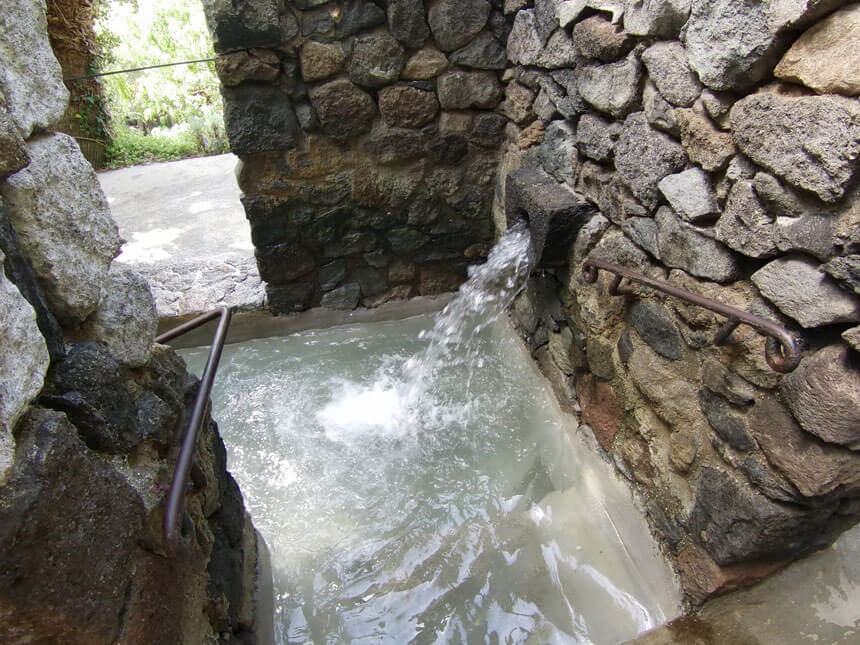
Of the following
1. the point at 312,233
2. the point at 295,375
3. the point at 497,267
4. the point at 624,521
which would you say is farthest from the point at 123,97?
the point at 624,521

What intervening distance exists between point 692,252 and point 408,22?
63.8 inches

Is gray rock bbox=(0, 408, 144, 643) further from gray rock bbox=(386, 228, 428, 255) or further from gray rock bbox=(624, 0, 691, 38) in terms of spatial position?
gray rock bbox=(386, 228, 428, 255)

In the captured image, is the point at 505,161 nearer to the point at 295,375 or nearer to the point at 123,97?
the point at 295,375

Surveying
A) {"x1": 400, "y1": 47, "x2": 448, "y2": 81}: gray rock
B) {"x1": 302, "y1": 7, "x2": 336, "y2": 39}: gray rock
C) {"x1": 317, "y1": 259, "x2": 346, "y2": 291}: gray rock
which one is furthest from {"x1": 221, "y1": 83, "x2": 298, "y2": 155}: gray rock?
{"x1": 317, "y1": 259, "x2": 346, "y2": 291}: gray rock

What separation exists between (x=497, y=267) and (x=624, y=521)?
1.22 m

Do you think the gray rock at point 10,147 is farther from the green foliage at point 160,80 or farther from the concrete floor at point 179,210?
the green foliage at point 160,80

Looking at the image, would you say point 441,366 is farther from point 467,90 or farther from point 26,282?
point 26,282

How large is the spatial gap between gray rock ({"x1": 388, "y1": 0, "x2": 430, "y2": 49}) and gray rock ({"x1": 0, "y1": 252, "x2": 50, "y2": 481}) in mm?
2048

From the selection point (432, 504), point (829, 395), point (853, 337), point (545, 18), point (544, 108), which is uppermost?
point (545, 18)

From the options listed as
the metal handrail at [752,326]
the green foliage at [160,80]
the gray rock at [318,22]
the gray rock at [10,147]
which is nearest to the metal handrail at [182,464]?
the gray rock at [10,147]

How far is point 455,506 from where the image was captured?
1.97 metres

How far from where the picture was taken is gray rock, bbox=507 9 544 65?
2.13 m

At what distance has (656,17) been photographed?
1371 millimetres

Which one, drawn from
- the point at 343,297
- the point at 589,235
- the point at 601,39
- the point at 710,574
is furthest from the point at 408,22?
the point at 710,574
